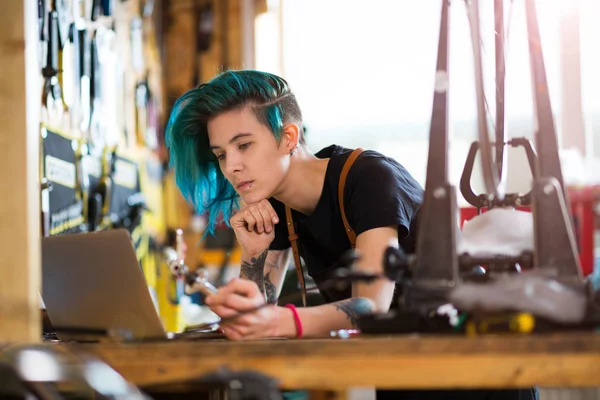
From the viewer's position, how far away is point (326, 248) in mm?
1941

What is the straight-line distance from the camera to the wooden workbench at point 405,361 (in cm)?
89

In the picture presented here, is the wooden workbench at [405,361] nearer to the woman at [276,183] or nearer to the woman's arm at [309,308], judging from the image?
the woman's arm at [309,308]

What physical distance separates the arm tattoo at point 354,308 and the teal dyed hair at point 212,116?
545 millimetres

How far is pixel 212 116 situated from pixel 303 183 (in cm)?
28

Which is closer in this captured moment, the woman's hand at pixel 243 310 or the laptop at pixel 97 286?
the woman's hand at pixel 243 310

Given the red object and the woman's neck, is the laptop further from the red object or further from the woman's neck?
the red object

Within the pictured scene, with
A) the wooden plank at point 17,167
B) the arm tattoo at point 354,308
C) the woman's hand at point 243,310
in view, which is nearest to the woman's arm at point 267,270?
the arm tattoo at point 354,308

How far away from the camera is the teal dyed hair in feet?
5.90

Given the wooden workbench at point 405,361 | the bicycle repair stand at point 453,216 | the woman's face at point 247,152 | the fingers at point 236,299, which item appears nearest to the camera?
the wooden workbench at point 405,361

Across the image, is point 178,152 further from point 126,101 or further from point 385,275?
point 126,101

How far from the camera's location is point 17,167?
113cm

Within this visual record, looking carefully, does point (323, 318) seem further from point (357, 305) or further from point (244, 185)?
point (244, 185)

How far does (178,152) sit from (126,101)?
204 centimetres

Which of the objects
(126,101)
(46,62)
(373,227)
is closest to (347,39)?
(126,101)
